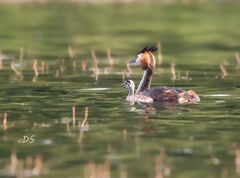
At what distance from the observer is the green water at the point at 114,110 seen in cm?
1535

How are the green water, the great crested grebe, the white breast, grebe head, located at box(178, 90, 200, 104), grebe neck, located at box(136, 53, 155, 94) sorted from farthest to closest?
grebe neck, located at box(136, 53, 155, 94)
the white breast
the great crested grebe
grebe head, located at box(178, 90, 200, 104)
the green water

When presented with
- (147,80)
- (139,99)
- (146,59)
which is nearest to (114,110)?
(139,99)

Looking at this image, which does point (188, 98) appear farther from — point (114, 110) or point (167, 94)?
point (114, 110)

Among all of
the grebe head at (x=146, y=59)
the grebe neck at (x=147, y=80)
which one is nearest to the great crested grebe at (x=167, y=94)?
the grebe neck at (x=147, y=80)

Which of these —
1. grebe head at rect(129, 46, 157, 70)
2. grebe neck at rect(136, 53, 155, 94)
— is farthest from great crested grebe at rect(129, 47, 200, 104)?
grebe head at rect(129, 46, 157, 70)

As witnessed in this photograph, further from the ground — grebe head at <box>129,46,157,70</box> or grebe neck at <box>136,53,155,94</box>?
grebe head at <box>129,46,157,70</box>

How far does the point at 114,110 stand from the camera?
70.5 feet

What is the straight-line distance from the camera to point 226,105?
72.1ft

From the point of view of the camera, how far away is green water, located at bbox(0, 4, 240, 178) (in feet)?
50.4

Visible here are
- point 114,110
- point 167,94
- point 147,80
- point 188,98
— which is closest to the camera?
point 114,110

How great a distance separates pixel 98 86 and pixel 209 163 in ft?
37.1

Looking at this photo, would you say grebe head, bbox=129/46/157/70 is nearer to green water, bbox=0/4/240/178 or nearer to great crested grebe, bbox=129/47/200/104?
great crested grebe, bbox=129/47/200/104

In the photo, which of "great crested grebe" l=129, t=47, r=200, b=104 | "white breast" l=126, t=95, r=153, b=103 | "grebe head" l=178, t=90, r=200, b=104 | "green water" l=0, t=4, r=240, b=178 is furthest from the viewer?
"white breast" l=126, t=95, r=153, b=103

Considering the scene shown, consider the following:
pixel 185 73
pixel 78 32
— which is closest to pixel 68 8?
pixel 78 32
